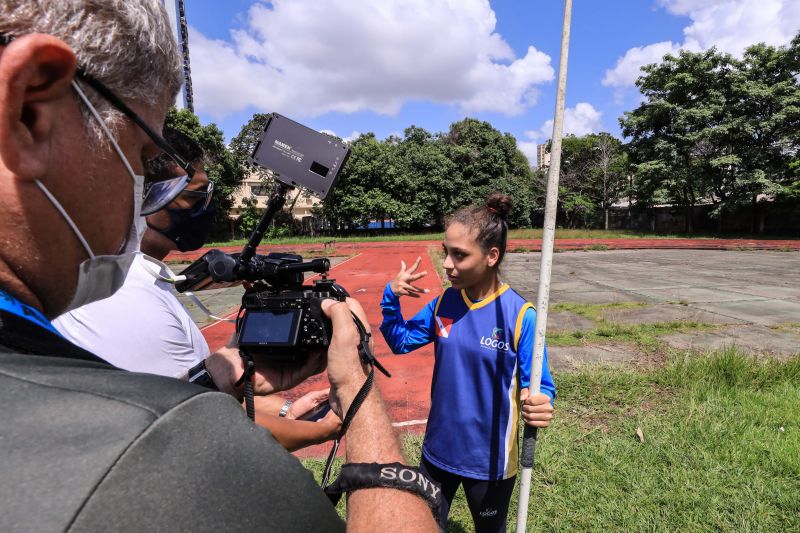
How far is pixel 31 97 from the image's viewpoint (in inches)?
25.9

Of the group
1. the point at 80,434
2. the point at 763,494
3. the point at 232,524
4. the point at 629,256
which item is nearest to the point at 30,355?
the point at 80,434

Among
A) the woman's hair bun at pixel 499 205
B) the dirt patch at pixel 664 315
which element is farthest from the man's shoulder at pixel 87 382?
the dirt patch at pixel 664 315

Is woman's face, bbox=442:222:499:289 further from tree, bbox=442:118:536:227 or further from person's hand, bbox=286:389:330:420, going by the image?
tree, bbox=442:118:536:227

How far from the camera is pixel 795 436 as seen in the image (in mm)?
3428

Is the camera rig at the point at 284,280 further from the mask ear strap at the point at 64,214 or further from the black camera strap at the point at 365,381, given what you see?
the mask ear strap at the point at 64,214

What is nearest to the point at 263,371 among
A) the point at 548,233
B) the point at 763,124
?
the point at 548,233

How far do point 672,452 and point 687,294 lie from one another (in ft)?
28.2

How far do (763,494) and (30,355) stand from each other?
3.77 metres

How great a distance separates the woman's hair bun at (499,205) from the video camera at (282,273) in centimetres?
117

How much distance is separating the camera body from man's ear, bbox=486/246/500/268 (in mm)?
1258

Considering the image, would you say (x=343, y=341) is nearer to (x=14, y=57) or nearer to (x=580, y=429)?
(x=14, y=57)

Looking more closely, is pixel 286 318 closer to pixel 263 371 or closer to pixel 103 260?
pixel 263 371

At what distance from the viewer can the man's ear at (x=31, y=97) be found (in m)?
0.61

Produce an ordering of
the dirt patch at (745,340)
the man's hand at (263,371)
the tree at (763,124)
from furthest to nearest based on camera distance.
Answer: the tree at (763,124), the dirt patch at (745,340), the man's hand at (263,371)
